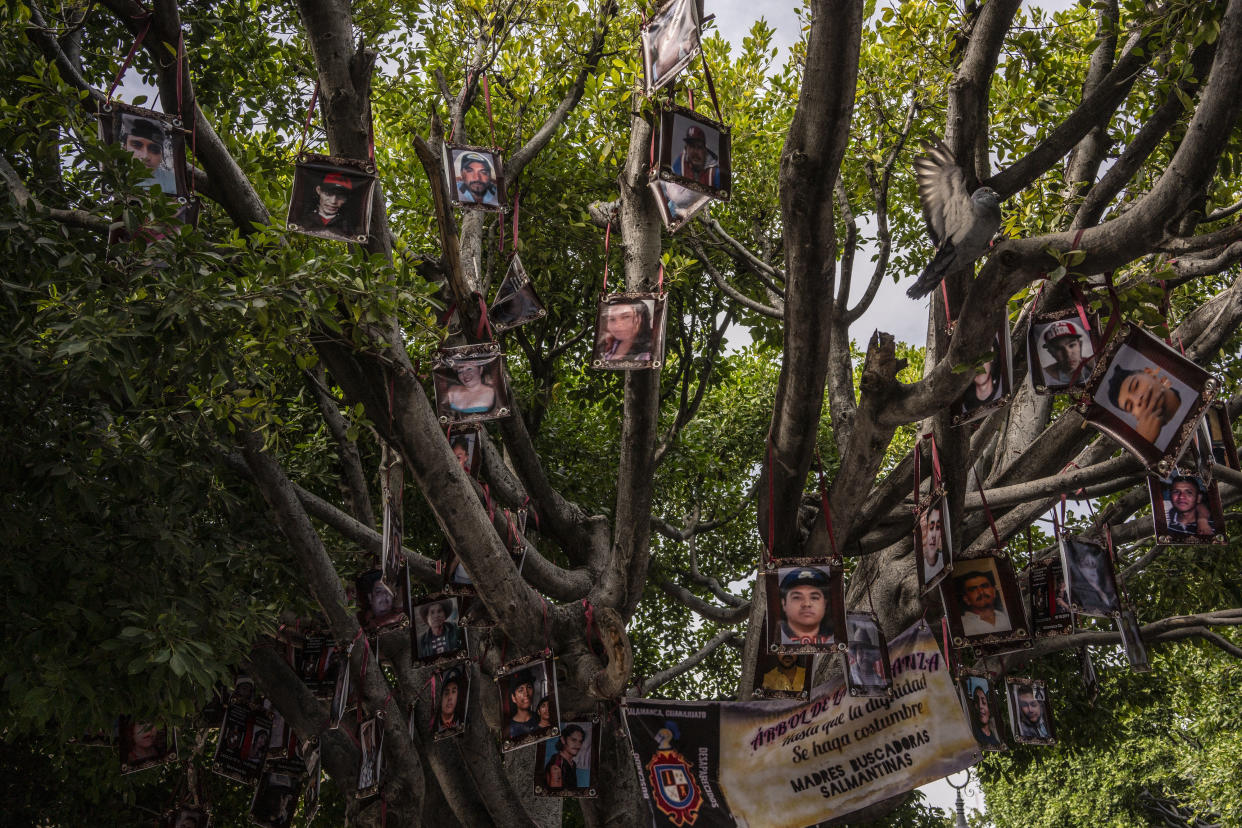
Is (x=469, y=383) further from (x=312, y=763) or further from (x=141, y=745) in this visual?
(x=141, y=745)

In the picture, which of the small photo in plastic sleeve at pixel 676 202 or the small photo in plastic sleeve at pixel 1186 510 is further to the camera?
the small photo in plastic sleeve at pixel 1186 510

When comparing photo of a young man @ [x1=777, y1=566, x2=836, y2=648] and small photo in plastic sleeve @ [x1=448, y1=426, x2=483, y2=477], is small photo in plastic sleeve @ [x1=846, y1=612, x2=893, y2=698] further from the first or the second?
small photo in plastic sleeve @ [x1=448, y1=426, x2=483, y2=477]

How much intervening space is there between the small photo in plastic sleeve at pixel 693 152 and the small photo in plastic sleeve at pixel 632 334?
0.58 metres

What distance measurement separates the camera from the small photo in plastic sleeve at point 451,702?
18.5 feet

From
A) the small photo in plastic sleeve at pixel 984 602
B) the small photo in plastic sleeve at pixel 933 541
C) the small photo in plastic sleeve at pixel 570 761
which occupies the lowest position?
the small photo in plastic sleeve at pixel 570 761

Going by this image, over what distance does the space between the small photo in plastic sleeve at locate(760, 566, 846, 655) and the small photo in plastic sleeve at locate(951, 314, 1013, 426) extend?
1.08 metres

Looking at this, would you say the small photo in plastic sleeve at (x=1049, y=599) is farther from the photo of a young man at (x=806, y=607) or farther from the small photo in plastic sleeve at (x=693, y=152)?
the small photo in plastic sleeve at (x=693, y=152)

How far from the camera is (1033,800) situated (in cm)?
2267

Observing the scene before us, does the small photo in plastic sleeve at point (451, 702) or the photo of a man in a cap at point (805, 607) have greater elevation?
the photo of a man in a cap at point (805, 607)

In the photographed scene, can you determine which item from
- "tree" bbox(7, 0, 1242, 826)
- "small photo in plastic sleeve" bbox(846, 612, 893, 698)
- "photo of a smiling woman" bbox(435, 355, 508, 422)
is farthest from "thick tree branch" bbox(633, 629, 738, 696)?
"photo of a smiling woman" bbox(435, 355, 508, 422)

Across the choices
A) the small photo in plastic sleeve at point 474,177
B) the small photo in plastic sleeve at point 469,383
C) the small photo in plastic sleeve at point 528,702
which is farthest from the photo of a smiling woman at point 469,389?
the small photo in plastic sleeve at point 528,702

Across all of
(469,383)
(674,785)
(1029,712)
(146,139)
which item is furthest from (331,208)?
(1029,712)

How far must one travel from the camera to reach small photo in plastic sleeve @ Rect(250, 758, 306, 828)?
21.4 feet

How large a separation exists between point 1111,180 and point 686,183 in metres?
2.19
